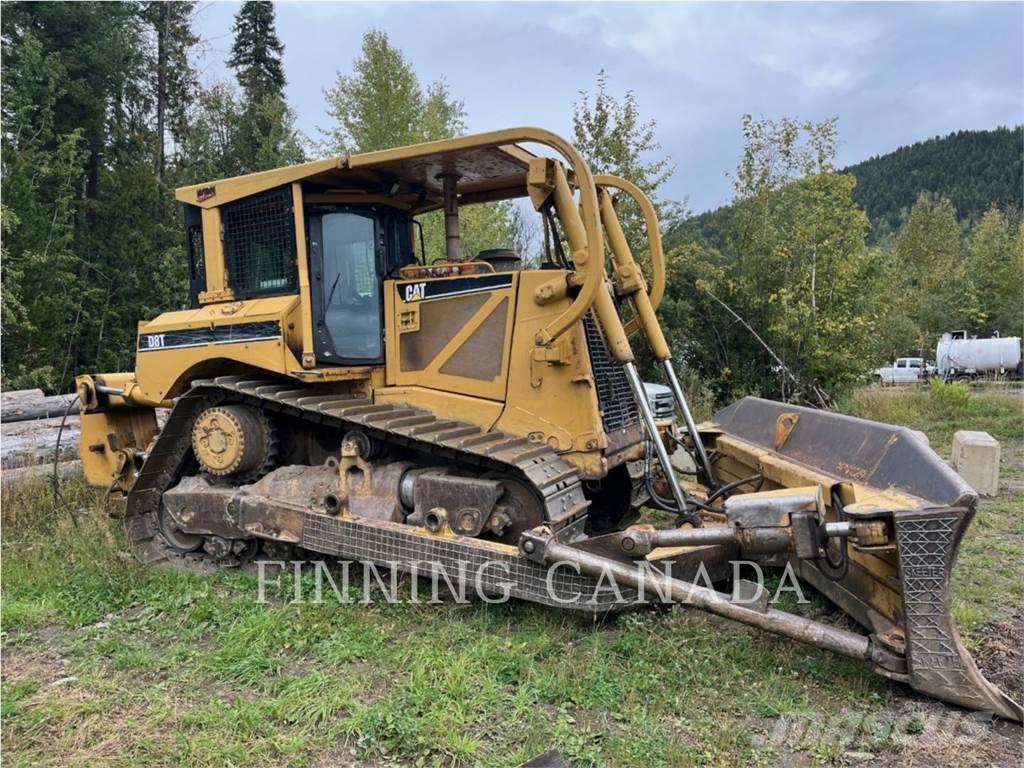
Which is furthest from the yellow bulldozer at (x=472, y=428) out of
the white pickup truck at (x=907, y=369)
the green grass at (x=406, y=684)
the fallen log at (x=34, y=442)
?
the white pickup truck at (x=907, y=369)

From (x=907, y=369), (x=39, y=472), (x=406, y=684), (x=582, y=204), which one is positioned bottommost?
(x=907, y=369)

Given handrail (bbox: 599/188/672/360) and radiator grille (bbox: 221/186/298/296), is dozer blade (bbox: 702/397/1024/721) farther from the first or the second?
radiator grille (bbox: 221/186/298/296)

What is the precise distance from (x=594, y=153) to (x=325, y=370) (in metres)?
9.36

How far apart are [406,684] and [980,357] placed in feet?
108

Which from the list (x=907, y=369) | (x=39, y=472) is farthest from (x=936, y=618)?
(x=907, y=369)

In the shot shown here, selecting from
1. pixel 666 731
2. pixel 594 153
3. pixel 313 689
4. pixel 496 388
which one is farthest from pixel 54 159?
pixel 666 731

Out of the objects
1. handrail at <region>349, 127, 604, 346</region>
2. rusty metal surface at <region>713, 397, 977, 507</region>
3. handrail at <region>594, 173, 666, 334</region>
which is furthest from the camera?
handrail at <region>594, 173, 666, 334</region>

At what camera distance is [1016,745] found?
283 cm

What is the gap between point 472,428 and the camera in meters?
4.71

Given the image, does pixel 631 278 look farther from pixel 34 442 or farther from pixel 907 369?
pixel 907 369

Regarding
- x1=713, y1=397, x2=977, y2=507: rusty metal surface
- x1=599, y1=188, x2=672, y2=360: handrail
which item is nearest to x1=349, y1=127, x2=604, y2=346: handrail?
x1=599, y1=188, x2=672, y2=360: handrail

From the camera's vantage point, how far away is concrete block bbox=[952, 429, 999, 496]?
296 inches

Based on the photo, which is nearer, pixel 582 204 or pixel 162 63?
pixel 582 204

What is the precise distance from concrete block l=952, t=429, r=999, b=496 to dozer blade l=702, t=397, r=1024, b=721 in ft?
14.3
